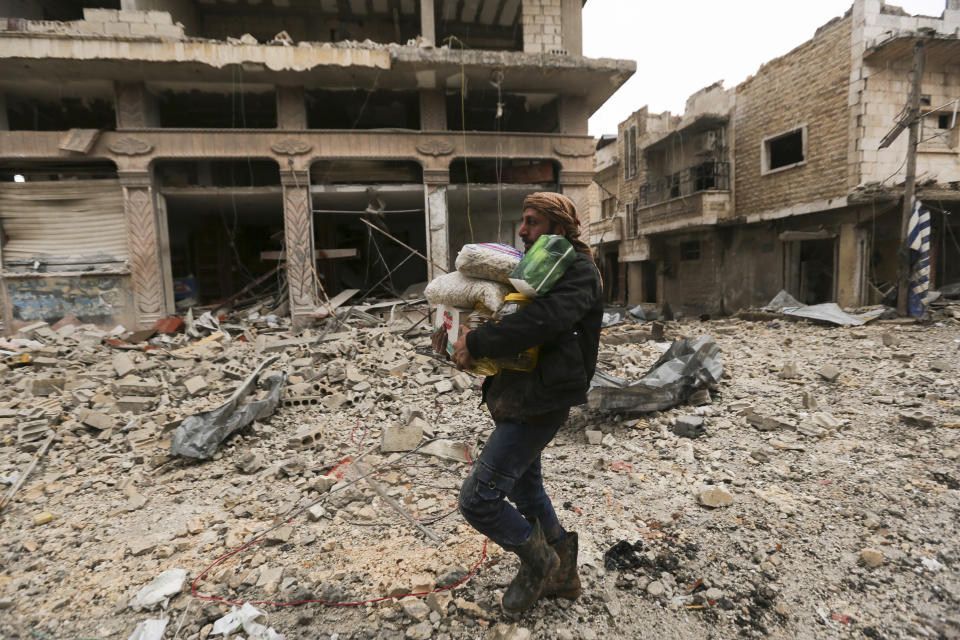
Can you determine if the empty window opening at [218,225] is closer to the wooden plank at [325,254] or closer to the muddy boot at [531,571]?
the wooden plank at [325,254]

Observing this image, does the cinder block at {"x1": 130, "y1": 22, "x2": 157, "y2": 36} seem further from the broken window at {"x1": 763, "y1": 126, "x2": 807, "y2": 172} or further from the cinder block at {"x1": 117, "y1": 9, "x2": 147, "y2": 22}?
the broken window at {"x1": 763, "y1": 126, "x2": 807, "y2": 172}

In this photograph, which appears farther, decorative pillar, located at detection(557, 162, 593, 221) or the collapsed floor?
decorative pillar, located at detection(557, 162, 593, 221)

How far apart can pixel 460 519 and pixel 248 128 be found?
10.6 m

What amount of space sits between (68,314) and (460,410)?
9.15 meters

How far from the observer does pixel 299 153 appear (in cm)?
945

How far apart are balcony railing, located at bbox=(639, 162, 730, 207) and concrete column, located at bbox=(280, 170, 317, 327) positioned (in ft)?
43.9

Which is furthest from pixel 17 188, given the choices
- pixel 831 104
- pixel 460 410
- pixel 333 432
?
pixel 831 104

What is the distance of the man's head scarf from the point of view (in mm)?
2035

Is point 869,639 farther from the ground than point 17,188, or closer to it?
closer to it

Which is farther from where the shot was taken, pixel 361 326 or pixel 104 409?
pixel 361 326

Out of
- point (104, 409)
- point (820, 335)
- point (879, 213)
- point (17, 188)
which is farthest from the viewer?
point (879, 213)

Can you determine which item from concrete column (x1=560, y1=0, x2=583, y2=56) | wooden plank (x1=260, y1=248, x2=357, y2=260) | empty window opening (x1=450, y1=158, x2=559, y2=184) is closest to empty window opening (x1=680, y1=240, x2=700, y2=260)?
empty window opening (x1=450, y1=158, x2=559, y2=184)

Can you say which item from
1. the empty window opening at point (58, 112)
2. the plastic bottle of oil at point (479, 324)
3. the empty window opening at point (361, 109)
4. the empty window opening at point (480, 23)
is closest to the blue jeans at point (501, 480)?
the plastic bottle of oil at point (479, 324)

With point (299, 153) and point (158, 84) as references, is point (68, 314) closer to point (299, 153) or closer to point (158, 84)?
point (158, 84)
